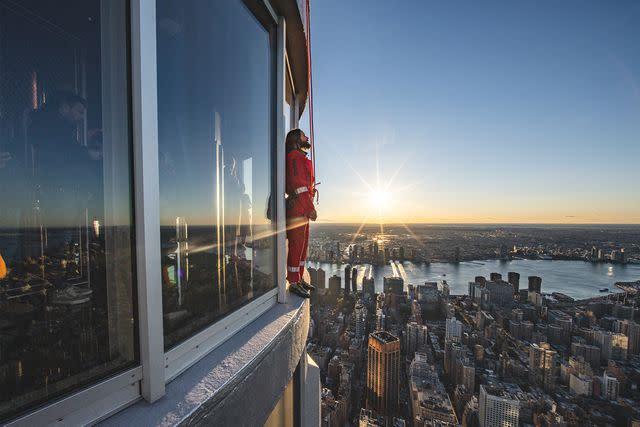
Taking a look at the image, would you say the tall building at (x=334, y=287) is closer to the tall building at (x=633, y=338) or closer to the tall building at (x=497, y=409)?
the tall building at (x=497, y=409)

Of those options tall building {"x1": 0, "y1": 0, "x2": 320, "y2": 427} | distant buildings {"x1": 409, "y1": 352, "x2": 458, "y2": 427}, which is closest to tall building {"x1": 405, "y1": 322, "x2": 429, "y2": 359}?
distant buildings {"x1": 409, "y1": 352, "x2": 458, "y2": 427}

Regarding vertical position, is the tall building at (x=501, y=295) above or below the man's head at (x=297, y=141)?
Result: below

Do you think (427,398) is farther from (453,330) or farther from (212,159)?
(212,159)

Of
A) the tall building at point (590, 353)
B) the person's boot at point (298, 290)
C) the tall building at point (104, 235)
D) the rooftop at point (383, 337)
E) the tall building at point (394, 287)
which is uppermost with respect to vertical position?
the tall building at point (104, 235)

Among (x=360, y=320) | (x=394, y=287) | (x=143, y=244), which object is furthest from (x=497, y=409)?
Answer: (x=394, y=287)

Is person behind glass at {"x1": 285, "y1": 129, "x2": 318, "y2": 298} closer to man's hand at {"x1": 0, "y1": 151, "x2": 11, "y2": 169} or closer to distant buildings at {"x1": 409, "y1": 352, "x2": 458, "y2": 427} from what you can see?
man's hand at {"x1": 0, "y1": 151, "x2": 11, "y2": 169}

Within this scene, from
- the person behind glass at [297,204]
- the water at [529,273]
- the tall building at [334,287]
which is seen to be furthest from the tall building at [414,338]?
the person behind glass at [297,204]

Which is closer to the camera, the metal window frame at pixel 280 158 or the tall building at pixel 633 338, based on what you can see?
the metal window frame at pixel 280 158
